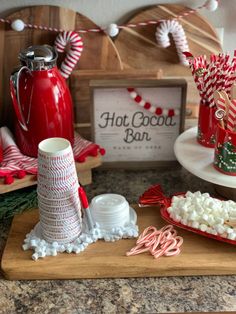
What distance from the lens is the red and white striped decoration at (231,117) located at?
0.92m

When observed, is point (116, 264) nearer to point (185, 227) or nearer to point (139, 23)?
point (185, 227)

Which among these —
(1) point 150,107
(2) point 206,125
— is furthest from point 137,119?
(2) point 206,125

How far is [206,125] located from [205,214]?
24cm

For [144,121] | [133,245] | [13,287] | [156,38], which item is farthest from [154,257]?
[156,38]

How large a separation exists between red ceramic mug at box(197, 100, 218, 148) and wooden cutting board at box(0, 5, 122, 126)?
0.81 ft

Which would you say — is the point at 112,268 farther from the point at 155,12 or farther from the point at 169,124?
the point at 155,12

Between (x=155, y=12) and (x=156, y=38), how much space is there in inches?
2.4

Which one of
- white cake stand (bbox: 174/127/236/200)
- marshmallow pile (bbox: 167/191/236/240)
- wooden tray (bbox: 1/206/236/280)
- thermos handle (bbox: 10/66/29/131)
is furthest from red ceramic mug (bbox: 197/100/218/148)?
thermos handle (bbox: 10/66/29/131)

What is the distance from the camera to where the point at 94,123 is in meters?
1.15

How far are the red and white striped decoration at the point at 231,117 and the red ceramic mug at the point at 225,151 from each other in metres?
0.02

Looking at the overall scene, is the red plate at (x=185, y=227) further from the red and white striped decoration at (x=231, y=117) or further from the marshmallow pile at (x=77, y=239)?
the red and white striped decoration at (x=231, y=117)

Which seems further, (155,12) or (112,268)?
(155,12)

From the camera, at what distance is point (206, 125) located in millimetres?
1055

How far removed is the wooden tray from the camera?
0.85m
